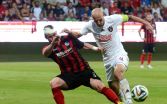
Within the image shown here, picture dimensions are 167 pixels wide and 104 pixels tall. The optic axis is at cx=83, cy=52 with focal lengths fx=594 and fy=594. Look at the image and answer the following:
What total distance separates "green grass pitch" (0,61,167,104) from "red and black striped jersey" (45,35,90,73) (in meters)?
2.52

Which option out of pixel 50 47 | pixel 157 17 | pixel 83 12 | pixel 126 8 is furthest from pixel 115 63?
pixel 126 8

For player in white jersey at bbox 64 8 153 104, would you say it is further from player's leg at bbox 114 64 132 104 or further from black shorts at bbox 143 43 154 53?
black shorts at bbox 143 43 154 53

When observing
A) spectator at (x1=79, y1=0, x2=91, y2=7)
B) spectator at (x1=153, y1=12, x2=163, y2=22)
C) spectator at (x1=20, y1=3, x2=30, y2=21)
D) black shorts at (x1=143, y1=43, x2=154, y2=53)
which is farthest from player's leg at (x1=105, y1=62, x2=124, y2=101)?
spectator at (x1=79, y1=0, x2=91, y2=7)

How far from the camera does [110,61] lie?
497 inches

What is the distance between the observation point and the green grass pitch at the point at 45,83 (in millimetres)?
14531

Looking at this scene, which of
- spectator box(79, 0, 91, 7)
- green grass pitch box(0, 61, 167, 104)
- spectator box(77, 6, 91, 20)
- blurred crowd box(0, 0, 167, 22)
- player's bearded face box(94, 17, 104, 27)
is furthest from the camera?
spectator box(79, 0, 91, 7)

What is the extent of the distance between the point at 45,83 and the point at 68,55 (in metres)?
7.05

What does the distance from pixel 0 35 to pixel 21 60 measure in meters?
2.44

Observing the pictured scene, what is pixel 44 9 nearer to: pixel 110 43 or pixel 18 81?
pixel 18 81

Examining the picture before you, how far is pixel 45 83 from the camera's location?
60.7 feet

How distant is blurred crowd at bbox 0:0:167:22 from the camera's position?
3180 cm

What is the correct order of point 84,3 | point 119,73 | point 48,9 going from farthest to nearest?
point 84,3 < point 48,9 < point 119,73

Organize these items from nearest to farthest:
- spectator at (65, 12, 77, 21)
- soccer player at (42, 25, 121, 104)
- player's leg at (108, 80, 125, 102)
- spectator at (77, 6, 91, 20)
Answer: soccer player at (42, 25, 121, 104) → player's leg at (108, 80, 125, 102) → spectator at (65, 12, 77, 21) → spectator at (77, 6, 91, 20)

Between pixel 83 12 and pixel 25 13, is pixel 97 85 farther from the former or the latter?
pixel 83 12
